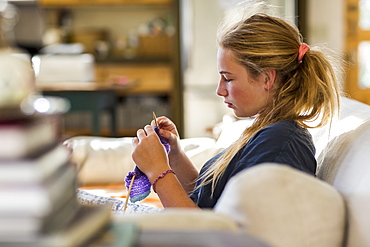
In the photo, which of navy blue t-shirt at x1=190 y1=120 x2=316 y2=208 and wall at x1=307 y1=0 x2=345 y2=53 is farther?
wall at x1=307 y1=0 x2=345 y2=53

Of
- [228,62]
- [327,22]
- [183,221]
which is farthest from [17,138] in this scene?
[327,22]

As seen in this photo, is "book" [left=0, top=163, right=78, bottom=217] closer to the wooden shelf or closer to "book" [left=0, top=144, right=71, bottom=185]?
"book" [left=0, top=144, right=71, bottom=185]

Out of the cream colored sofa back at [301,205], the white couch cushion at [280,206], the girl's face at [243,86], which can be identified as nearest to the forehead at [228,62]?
the girl's face at [243,86]

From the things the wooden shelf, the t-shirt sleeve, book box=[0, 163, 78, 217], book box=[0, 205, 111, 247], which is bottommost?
the t-shirt sleeve

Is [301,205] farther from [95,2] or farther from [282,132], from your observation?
[95,2]

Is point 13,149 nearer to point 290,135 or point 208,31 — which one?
point 290,135

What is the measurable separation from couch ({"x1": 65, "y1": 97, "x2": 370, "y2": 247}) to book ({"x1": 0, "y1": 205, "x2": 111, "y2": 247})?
88 mm

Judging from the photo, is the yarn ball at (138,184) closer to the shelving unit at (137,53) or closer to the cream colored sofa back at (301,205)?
the cream colored sofa back at (301,205)

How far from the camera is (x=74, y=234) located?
65 centimetres

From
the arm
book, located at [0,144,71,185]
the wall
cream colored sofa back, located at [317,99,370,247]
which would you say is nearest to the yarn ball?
the arm

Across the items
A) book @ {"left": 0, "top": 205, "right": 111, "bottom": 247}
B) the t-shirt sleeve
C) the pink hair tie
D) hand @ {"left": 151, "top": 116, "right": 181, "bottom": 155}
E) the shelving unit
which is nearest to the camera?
book @ {"left": 0, "top": 205, "right": 111, "bottom": 247}

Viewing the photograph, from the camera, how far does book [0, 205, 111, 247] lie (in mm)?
621

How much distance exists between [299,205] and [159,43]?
4690 millimetres

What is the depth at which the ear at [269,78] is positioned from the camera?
1.49 metres
